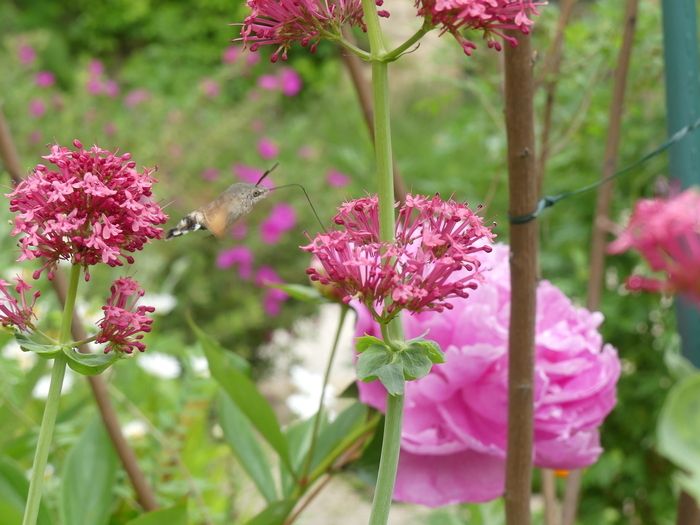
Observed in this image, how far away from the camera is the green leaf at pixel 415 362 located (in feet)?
1.40

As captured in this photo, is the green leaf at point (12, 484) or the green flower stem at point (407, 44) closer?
the green flower stem at point (407, 44)

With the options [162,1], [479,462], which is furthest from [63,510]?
[162,1]

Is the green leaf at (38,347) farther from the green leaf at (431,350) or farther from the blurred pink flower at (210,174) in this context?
the blurred pink flower at (210,174)

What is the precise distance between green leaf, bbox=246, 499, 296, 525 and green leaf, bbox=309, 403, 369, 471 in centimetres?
6

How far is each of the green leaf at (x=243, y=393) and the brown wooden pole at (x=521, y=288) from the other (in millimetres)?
197

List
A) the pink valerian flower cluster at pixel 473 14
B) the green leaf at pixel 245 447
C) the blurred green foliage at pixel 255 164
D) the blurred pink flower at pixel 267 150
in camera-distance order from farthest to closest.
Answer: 1. the blurred pink flower at pixel 267 150
2. the blurred green foliage at pixel 255 164
3. the green leaf at pixel 245 447
4. the pink valerian flower cluster at pixel 473 14

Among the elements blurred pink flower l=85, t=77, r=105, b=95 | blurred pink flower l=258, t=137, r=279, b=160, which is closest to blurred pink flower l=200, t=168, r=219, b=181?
blurred pink flower l=258, t=137, r=279, b=160

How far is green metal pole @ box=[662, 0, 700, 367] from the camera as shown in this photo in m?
0.72

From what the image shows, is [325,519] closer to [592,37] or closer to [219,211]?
[592,37]

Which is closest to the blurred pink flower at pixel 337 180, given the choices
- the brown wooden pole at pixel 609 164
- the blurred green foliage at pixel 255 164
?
the blurred green foliage at pixel 255 164

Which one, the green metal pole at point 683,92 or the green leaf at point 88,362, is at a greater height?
the green metal pole at point 683,92

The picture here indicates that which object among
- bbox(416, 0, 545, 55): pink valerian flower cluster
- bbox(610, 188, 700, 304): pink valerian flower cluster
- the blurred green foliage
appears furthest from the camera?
the blurred green foliage

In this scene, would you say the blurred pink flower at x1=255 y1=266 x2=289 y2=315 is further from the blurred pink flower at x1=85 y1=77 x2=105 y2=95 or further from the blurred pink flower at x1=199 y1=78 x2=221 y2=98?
the blurred pink flower at x1=85 y1=77 x2=105 y2=95

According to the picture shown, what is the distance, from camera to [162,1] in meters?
7.10
